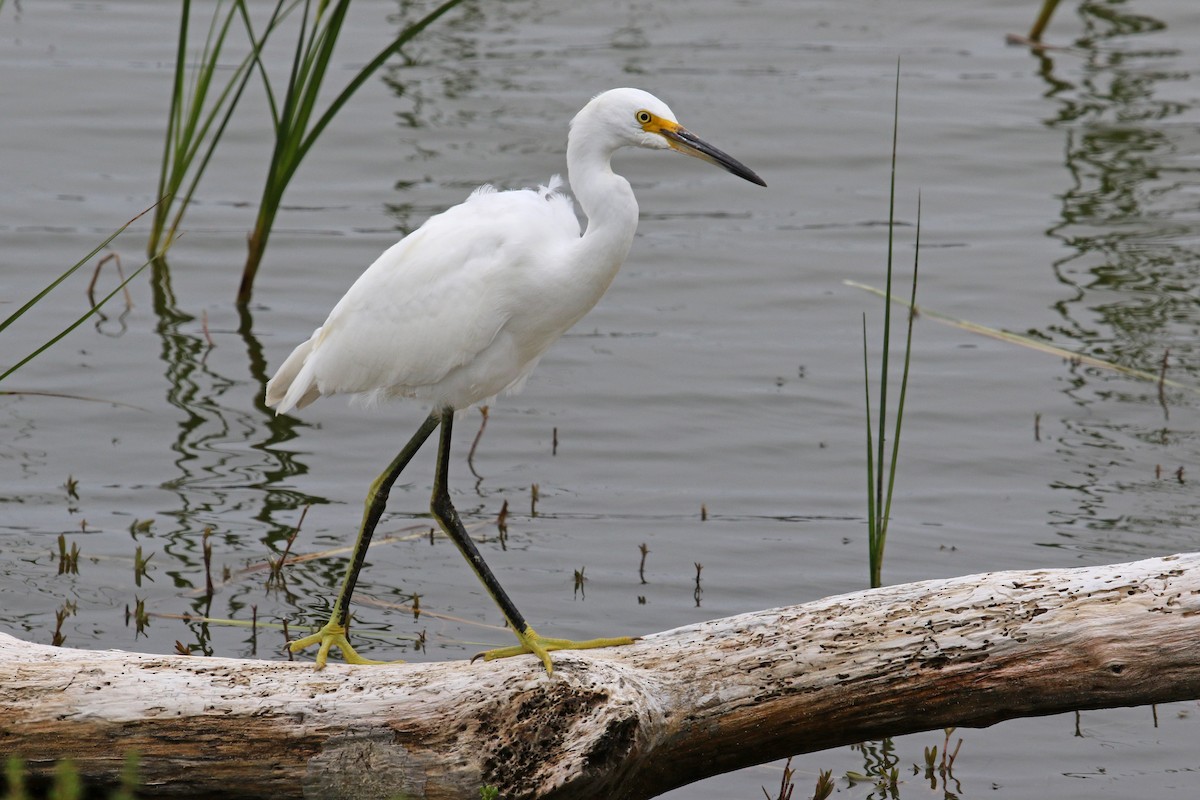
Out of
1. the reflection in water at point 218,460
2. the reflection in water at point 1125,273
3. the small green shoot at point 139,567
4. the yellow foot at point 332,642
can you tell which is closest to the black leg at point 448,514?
the yellow foot at point 332,642

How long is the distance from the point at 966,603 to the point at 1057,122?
27.0 ft

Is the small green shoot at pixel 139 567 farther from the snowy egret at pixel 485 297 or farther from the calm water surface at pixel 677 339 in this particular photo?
the snowy egret at pixel 485 297

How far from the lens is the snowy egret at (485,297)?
4.48 m

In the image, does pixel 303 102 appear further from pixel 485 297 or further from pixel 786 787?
pixel 786 787

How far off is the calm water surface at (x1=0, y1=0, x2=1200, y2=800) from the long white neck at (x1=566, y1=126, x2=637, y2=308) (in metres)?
1.67

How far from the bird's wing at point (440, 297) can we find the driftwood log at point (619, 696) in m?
1.12

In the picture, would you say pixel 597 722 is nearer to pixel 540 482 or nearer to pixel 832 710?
pixel 832 710

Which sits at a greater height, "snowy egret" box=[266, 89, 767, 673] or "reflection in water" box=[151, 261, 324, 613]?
"snowy egret" box=[266, 89, 767, 673]

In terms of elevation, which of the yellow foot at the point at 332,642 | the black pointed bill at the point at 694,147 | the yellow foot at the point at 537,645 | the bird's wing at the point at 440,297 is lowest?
the yellow foot at the point at 332,642

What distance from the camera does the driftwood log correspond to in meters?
3.74

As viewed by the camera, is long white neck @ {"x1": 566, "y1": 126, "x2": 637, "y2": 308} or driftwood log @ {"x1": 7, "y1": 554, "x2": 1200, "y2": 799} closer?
driftwood log @ {"x1": 7, "y1": 554, "x2": 1200, "y2": 799}

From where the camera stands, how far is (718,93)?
11508 millimetres

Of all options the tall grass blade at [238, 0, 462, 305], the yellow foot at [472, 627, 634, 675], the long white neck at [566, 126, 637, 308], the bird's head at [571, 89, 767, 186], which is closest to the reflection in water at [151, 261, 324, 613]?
the tall grass blade at [238, 0, 462, 305]

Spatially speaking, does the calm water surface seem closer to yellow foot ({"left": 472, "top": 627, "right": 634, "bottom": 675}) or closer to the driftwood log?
yellow foot ({"left": 472, "top": 627, "right": 634, "bottom": 675})
